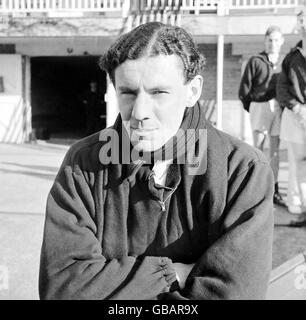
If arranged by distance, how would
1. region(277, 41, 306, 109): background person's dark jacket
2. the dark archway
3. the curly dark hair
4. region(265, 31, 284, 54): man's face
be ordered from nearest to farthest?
the curly dark hair < region(277, 41, 306, 109): background person's dark jacket < region(265, 31, 284, 54): man's face < the dark archway

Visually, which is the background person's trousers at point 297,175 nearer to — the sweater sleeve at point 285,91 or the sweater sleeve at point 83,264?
the sweater sleeve at point 285,91

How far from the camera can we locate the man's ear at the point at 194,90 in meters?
1.58

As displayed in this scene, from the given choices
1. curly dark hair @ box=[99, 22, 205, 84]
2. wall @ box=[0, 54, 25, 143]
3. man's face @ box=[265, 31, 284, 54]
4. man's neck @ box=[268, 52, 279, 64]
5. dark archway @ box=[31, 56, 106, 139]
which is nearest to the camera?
curly dark hair @ box=[99, 22, 205, 84]

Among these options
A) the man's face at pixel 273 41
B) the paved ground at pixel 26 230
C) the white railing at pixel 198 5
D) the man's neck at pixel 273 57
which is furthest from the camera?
the white railing at pixel 198 5

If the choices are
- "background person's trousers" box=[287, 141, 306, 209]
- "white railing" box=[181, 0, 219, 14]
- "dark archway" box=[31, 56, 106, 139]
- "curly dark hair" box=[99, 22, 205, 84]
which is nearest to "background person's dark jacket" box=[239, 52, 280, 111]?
"background person's trousers" box=[287, 141, 306, 209]

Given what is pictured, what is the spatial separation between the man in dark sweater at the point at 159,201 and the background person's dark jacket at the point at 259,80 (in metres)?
3.97

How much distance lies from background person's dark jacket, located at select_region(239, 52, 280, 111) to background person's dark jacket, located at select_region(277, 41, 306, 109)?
2.73 feet

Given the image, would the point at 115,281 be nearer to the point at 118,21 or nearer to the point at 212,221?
the point at 212,221

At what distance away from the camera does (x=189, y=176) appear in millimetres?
1604

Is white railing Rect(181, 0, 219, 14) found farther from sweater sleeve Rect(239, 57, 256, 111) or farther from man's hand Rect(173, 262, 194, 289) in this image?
man's hand Rect(173, 262, 194, 289)

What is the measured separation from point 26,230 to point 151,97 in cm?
371

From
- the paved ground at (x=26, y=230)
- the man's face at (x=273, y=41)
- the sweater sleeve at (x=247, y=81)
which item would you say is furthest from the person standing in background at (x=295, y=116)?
the sweater sleeve at (x=247, y=81)

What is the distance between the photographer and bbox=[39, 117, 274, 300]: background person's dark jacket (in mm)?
1540

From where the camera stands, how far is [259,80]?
18.0 feet
